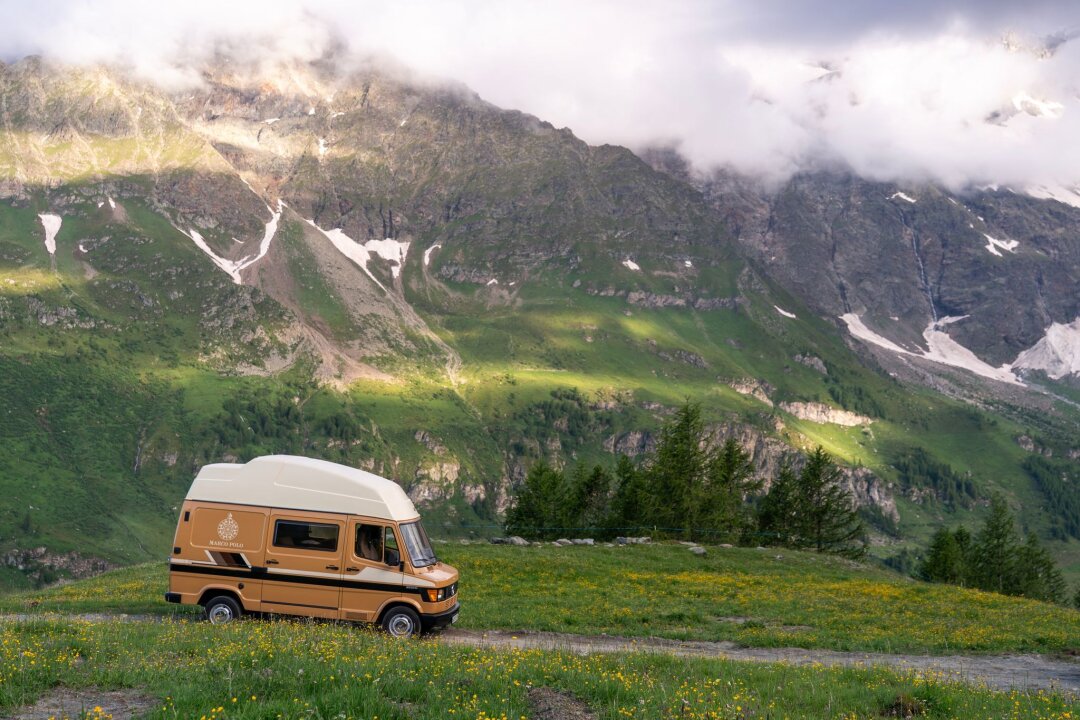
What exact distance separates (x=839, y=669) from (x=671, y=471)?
50.9 m

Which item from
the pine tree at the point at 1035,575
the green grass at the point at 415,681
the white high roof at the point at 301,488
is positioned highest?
the white high roof at the point at 301,488

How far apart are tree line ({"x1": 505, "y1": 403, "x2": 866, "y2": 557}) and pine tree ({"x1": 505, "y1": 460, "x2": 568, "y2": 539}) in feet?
0.35

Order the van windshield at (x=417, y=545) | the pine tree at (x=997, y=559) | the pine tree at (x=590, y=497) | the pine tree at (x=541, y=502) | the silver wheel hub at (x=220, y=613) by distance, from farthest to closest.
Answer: the pine tree at (x=997, y=559) < the pine tree at (x=590, y=497) < the pine tree at (x=541, y=502) < the van windshield at (x=417, y=545) < the silver wheel hub at (x=220, y=613)

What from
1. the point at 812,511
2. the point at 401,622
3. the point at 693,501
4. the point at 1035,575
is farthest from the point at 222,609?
the point at 1035,575

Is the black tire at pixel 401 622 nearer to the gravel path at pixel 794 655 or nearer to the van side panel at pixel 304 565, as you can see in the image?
the gravel path at pixel 794 655

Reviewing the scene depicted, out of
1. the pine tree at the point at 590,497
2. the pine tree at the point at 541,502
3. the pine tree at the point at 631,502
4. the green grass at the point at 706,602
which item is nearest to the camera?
the green grass at the point at 706,602

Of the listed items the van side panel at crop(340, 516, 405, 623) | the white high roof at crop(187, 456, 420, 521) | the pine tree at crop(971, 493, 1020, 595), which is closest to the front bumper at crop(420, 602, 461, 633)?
the van side panel at crop(340, 516, 405, 623)

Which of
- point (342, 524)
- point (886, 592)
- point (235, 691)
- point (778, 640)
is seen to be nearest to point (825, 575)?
point (886, 592)

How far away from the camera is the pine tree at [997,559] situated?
8794 centimetres

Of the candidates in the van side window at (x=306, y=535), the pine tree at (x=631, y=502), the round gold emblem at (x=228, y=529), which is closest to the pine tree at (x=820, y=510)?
the pine tree at (x=631, y=502)

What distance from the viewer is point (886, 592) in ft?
127

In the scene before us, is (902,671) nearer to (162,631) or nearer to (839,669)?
(839,669)

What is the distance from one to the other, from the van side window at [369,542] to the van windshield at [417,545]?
816 mm

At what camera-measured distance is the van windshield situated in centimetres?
2462
